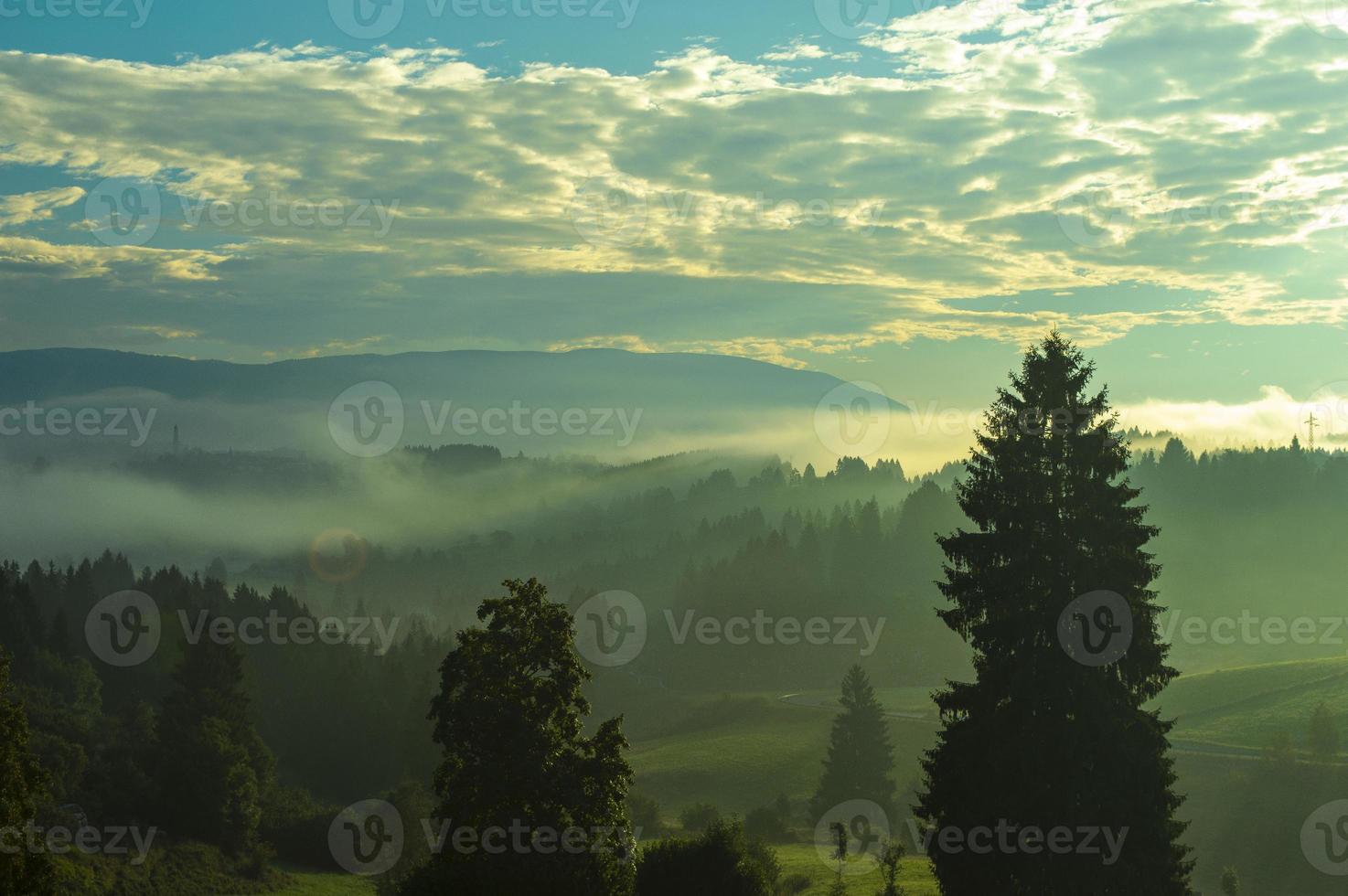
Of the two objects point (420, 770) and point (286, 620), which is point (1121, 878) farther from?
point (286, 620)

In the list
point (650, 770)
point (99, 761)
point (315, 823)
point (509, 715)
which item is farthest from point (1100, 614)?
point (650, 770)

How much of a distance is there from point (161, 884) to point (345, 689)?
5791 centimetres

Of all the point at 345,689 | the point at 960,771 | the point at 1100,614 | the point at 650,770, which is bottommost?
the point at 650,770

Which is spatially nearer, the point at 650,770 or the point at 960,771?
the point at 960,771

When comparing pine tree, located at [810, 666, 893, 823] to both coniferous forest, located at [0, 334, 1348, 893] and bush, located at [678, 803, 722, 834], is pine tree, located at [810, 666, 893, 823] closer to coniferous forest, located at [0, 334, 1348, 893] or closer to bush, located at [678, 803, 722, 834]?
coniferous forest, located at [0, 334, 1348, 893]

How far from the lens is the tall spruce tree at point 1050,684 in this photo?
104 feet

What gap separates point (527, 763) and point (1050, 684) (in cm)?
1446

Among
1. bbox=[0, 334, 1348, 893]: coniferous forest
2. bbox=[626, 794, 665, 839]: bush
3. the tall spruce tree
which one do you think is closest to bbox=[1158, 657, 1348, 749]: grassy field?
bbox=[0, 334, 1348, 893]: coniferous forest

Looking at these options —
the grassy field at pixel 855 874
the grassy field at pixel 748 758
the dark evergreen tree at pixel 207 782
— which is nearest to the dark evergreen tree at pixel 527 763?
the grassy field at pixel 855 874

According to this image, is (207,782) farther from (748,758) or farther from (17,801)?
(748,758)

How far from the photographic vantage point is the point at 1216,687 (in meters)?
122

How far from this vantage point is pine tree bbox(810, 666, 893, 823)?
93062 millimetres

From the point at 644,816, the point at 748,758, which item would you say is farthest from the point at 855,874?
the point at 748,758

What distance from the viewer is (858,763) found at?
95.2 m
